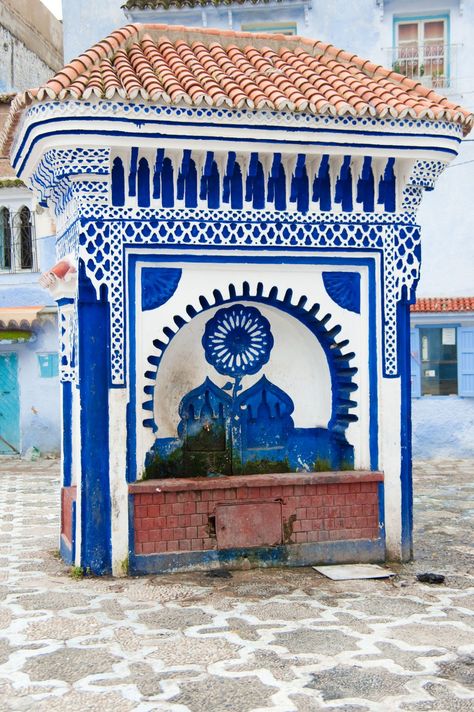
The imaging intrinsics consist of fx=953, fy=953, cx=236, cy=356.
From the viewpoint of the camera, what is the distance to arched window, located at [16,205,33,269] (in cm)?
1680

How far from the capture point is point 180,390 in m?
8.15

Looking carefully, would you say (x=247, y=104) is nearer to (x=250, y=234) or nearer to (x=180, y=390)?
(x=250, y=234)

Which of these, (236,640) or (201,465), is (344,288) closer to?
(201,465)

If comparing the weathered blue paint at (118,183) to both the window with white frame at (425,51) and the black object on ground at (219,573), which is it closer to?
the black object on ground at (219,573)

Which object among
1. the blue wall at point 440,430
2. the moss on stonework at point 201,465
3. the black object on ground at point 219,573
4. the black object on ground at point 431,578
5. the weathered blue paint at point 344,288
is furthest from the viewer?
the blue wall at point 440,430

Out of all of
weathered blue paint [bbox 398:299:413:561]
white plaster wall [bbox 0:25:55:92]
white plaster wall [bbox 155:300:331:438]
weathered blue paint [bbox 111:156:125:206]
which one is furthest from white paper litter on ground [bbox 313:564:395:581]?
white plaster wall [bbox 0:25:55:92]

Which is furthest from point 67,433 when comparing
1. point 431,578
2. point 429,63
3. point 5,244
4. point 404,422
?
point 429,63

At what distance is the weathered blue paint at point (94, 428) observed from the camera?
7.54 m

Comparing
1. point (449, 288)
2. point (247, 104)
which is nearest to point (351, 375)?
point (247, 104)

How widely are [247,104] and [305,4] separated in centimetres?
991

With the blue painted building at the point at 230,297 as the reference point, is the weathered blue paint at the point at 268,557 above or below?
below

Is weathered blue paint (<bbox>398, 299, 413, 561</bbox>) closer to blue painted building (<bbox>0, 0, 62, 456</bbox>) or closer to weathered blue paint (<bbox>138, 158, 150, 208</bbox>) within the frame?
weathered blue paint (<bbox>138, 158, 150, 208</bbox>)

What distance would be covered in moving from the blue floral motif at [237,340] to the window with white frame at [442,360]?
7733 millimetres

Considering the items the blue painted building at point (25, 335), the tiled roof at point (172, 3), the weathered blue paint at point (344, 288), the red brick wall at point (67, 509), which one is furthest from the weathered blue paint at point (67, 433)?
the tiled roof at point (172, 3)
